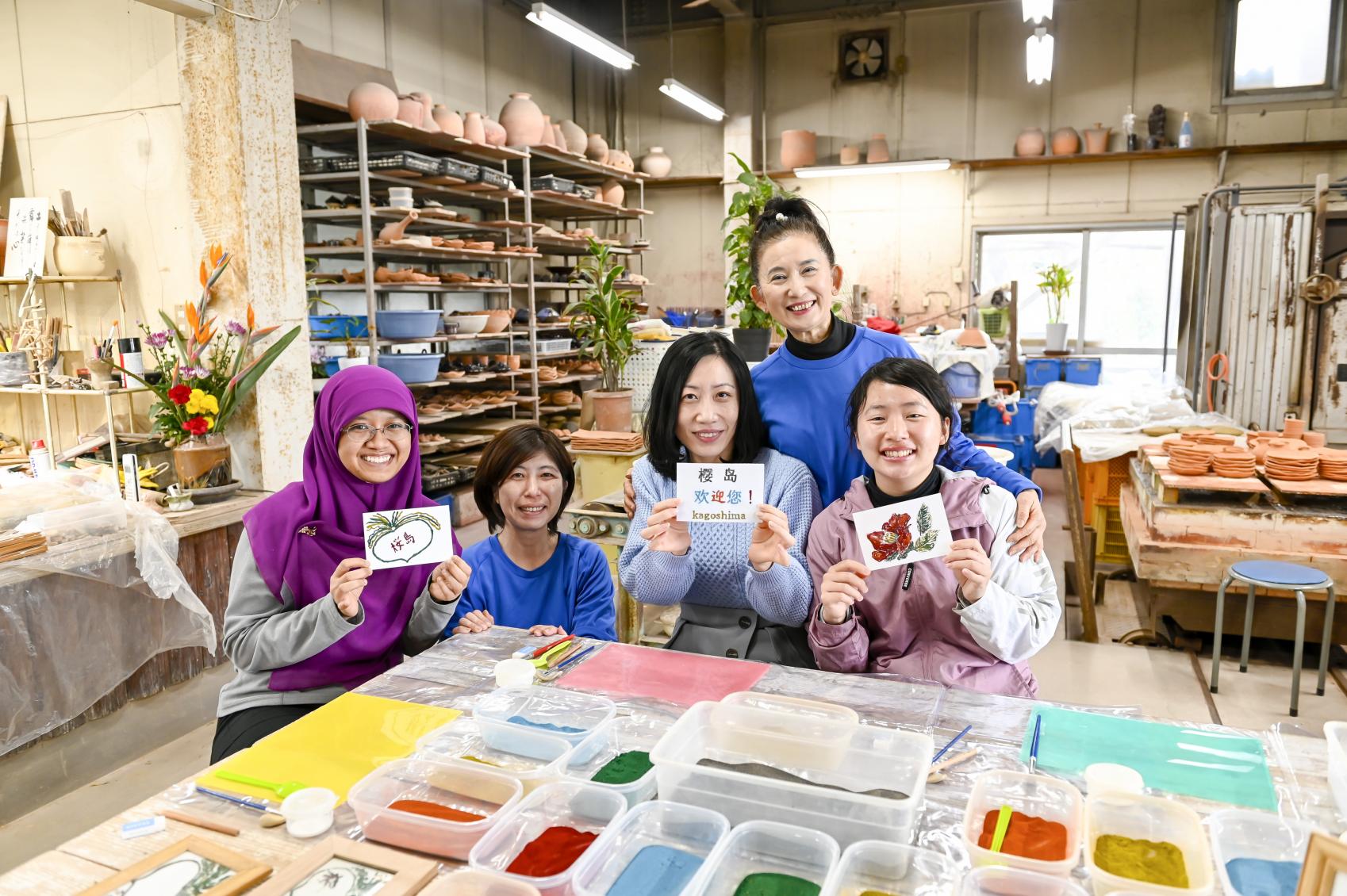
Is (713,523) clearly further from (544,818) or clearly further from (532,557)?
(544,818)

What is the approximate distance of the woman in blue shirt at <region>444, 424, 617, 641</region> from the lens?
97.4 inches

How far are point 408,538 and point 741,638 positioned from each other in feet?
2.85

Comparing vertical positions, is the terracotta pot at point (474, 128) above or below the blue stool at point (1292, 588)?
above

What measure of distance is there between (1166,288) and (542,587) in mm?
9412

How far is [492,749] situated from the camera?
5.05 ft

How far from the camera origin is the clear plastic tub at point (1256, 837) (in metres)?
1.17

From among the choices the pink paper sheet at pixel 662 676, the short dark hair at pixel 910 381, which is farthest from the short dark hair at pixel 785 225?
the pink paper sheet at pixel 662 676

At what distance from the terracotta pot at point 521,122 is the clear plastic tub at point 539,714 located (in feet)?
22.2

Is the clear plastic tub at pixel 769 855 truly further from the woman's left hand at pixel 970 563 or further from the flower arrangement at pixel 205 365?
the flower arrangement at pixel 205 365

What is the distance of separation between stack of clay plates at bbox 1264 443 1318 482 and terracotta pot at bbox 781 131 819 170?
7.09 metres

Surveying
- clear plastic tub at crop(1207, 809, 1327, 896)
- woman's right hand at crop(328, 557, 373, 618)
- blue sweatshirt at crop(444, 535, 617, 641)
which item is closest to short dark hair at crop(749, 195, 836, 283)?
blue sweatshirt at crop(444, 535, 617, 641)

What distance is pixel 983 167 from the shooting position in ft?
Result: 32.4

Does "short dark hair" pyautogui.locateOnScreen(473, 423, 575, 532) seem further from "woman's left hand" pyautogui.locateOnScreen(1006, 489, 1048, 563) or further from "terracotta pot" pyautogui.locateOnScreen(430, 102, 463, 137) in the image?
"terracotta pot" pyautogui.locateOnScreen(430, 102, 463, 137)

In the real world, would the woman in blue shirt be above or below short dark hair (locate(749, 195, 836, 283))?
below
